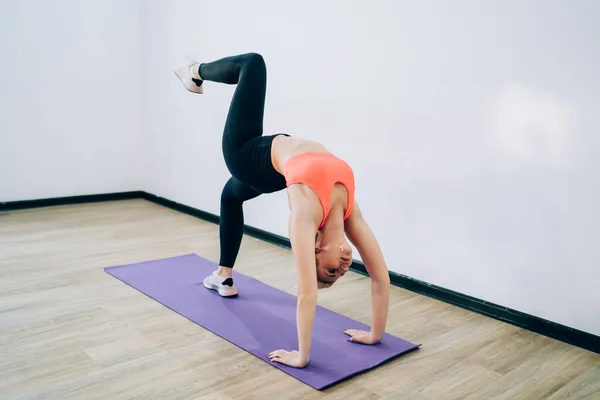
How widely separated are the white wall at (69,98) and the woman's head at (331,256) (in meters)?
3.42

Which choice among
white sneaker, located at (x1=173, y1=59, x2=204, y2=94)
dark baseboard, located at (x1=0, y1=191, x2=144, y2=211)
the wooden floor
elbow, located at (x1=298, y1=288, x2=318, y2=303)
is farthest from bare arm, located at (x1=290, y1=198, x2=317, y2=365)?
dark baseboard, located at (x1=0, y1=191, x2=144, y2=211)

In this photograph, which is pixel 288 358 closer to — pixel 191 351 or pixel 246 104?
pixel 191 351

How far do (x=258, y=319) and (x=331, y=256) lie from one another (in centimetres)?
78

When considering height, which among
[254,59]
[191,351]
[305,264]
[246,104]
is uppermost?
[254,59]

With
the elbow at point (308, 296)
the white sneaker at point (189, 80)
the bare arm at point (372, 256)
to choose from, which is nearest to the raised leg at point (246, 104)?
the white sneaker at point (189, 80)

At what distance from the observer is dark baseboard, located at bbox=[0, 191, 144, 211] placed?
183 inches

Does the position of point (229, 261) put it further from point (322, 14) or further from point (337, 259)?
point (322, 14)

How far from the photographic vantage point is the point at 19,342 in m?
2.40

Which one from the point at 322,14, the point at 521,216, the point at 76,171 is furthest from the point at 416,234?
the point at 76,171

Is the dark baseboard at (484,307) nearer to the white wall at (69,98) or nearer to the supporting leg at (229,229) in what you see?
the white wall at (69,98)

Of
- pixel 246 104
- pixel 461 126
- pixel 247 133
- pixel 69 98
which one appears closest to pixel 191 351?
pixel 247 133

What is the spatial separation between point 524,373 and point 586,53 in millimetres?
1421

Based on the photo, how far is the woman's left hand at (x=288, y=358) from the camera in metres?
2.28

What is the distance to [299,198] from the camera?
2.21 metres
